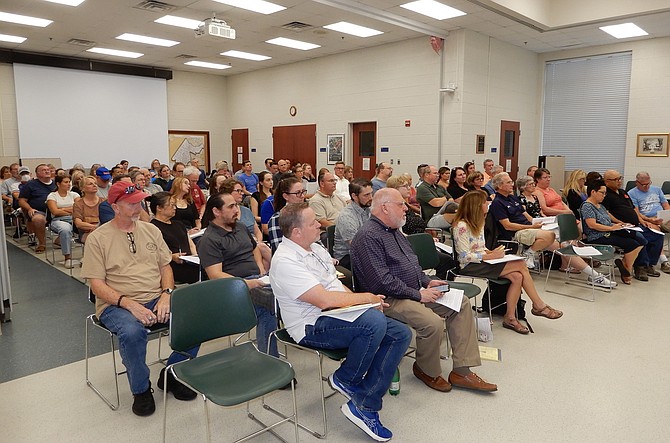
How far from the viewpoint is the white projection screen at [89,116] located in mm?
10508

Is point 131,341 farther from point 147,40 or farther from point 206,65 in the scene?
point 206,65

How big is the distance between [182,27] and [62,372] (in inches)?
270

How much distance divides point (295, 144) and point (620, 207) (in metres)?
7.52

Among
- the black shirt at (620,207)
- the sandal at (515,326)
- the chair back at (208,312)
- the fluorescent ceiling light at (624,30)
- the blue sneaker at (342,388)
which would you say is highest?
the fluorescent ceiling light at (624,30)

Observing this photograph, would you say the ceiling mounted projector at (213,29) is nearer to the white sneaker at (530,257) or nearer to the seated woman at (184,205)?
the seated woman at (184,205)

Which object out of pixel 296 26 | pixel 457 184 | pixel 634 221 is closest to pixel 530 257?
pixel 634 221

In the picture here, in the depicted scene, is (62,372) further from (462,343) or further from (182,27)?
(182,27)

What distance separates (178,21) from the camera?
8148mm

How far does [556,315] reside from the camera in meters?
4.16

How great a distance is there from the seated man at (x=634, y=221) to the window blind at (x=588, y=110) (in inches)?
168

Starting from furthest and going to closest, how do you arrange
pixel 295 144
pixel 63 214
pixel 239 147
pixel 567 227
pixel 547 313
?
pixel 239 147
pixel 295 144
pixel 63 214
pixel 567 227
pixel 547 313

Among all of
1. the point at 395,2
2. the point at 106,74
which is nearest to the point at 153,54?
the point at 106,74

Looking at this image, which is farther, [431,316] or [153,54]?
[153,54]

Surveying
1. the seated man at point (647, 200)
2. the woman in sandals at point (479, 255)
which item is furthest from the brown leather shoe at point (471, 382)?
the seated man at point (647, 200)
